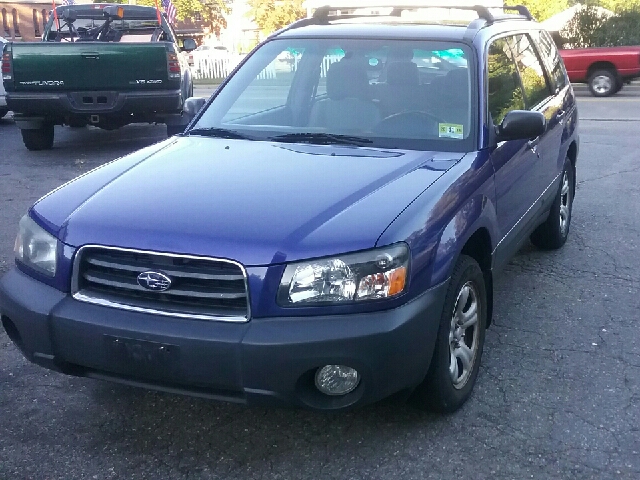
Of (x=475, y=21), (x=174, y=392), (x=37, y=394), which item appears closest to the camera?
(x=174, y=392)

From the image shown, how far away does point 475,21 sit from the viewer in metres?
4.59

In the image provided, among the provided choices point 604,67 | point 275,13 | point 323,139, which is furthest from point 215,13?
point 323,139

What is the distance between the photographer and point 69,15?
485 inches

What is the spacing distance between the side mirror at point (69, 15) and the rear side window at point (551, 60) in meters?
8.40

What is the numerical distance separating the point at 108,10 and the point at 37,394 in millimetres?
9478

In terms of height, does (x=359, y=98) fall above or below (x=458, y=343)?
above

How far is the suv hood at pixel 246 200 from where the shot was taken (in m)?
2.93

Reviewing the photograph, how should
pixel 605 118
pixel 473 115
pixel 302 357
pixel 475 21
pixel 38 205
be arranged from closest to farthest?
pixel 302 357 → pixel 38 205 → pixel 473 115 → pixel 475 21 → pixel 605 118

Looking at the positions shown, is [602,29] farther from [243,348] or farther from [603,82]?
[243,348]

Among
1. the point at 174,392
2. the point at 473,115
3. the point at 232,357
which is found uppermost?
the point at 473,115

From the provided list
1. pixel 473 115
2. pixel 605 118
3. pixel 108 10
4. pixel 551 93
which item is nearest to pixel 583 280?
pixel 551 93

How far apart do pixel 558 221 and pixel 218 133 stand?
2.77 m

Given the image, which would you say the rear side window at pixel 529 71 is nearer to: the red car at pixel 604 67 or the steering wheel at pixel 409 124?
the steering wheel at pixel 409 124

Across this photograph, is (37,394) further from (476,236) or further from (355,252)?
(476,236)
